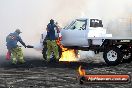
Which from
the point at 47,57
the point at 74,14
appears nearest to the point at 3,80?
the point at 47,57

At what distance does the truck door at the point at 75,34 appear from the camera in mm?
17688

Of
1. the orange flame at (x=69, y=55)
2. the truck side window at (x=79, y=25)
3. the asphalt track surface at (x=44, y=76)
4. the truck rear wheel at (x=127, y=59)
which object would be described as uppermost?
the truck side window at (x=79, y=25)

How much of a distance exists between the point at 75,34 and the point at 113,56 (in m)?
2.10

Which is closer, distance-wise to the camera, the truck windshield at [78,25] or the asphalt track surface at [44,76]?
the asphalt track surface at [44,76]

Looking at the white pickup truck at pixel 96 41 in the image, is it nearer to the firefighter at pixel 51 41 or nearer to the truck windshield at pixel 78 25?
the truck windshield at pixel 78 25

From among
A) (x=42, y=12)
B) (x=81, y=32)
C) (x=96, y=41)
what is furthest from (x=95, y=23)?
(x=42, y=12)

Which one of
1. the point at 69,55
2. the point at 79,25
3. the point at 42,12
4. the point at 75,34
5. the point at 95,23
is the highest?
the point at 42,12

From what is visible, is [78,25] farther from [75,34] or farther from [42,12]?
[42,12]

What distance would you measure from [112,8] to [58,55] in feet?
27.3

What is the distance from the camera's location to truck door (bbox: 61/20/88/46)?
1769 centimetres

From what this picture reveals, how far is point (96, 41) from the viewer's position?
17250 mm

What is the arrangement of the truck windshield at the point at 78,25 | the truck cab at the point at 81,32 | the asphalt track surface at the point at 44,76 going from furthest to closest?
the truck windshield at the point at 78,25 < the truck cab at the point at 81,32 < the asphalt track surface at the point at 44,76

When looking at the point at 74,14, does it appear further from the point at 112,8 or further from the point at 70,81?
the point at 70,81

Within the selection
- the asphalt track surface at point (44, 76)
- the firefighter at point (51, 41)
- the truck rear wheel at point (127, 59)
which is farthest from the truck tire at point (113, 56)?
the firefighter at point (51, 41)
